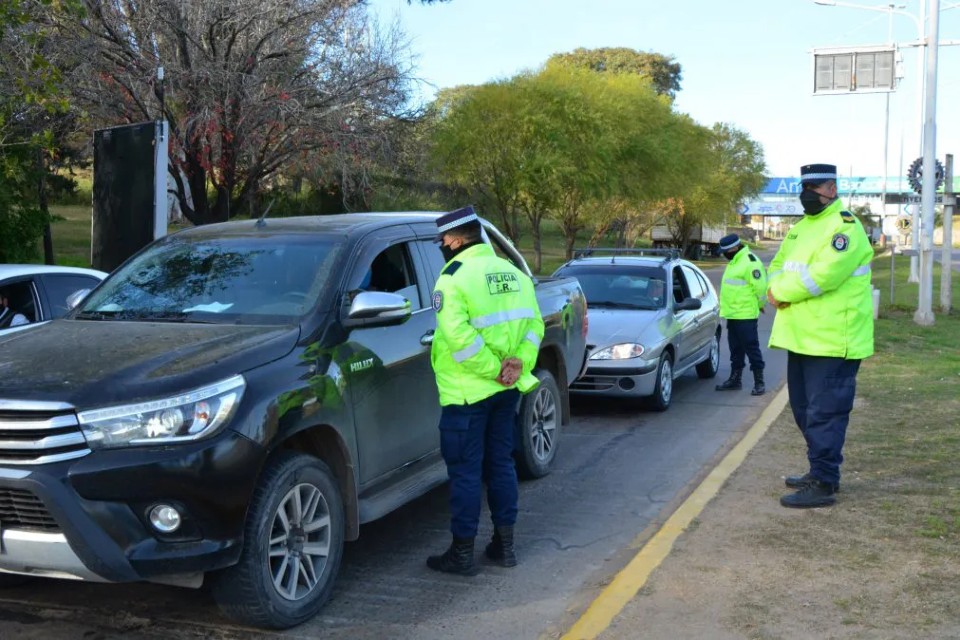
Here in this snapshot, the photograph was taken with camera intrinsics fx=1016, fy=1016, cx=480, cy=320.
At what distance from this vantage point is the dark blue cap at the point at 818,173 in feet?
20.8

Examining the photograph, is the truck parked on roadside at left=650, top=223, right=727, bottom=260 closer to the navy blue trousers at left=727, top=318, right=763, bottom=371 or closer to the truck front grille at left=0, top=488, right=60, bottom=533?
the navy blue trousers at left=727, top=318, right=763, bottom=371

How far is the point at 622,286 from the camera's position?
11.4m

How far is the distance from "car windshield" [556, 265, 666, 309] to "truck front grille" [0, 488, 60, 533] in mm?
7784

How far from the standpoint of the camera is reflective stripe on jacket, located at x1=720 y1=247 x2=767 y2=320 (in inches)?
451

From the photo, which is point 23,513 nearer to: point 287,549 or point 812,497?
point 287,549

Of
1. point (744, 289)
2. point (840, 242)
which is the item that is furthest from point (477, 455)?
point (744, 289)

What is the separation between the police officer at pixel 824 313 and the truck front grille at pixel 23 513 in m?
4.35

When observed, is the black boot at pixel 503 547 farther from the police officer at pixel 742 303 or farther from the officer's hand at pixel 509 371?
the police officer at pixel 742 303

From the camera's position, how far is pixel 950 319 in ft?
69.5

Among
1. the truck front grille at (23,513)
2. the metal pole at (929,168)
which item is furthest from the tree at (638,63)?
the truck front grille at (23,513)

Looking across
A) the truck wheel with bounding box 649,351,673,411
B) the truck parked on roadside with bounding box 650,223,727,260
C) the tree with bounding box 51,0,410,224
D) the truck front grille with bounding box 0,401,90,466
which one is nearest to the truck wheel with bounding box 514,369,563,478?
the truck wheel with bounding box 649,351,673,411

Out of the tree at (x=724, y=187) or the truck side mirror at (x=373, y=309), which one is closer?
the truck side mirror at (x=373, y=309)

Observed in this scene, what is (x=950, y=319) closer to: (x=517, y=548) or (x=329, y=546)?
(x=517, y=548)

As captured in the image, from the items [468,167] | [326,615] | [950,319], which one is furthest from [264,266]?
[468,167]
